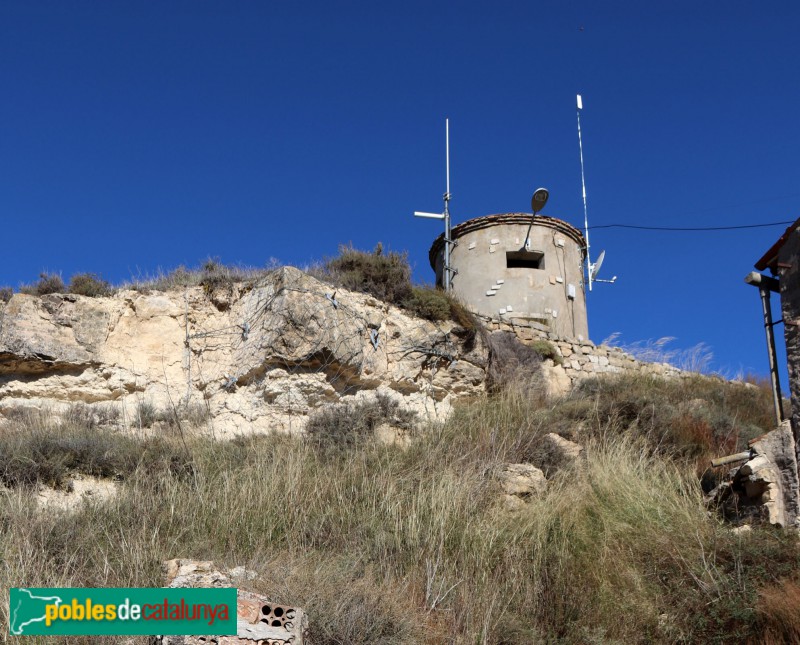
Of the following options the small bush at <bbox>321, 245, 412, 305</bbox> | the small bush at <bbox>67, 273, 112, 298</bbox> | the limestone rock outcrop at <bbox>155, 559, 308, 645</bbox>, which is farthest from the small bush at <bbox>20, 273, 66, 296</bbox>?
the limestone rock outcrop at <bbox>155, 559, 308, 645</bbox>

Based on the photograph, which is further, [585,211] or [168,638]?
[585,211]

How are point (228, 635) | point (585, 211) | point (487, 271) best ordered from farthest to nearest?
point (585, 211) → point (487, 271) → point (228, 635)

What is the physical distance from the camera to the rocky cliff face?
1115cm

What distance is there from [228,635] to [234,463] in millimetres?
4175

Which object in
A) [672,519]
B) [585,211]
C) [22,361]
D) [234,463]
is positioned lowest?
[672,519]

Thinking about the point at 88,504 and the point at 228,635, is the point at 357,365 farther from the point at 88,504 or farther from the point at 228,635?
the point at 228,635

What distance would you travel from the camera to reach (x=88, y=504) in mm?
7609

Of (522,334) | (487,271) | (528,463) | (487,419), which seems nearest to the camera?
(528,463)

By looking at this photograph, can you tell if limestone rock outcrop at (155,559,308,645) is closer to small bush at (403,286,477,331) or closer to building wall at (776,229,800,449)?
building wall at (776,229,800,449)

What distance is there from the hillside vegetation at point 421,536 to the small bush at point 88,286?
8.79 ft

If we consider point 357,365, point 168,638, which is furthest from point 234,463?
point 168,638

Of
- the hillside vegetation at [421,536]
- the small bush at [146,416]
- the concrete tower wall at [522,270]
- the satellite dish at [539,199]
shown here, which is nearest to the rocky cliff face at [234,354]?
the small bush at [146,416]

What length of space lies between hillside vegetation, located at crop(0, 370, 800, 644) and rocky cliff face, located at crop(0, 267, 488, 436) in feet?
4.02

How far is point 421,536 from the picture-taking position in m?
7.16
